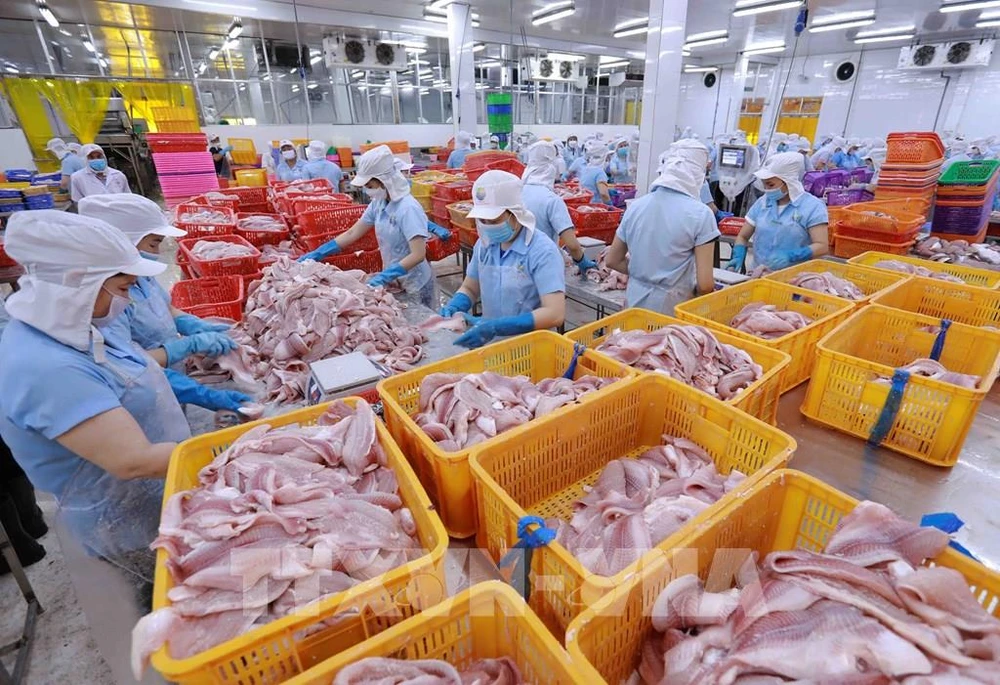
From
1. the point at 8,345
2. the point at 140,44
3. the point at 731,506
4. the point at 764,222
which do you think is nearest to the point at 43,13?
the point at 140,44

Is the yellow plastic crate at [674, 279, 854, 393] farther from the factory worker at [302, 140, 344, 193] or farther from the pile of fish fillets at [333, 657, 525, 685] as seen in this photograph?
the factory worker at [302, 140, 344, 193]

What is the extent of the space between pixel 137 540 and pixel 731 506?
2190 mm

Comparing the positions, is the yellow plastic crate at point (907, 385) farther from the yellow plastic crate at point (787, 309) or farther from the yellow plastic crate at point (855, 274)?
the yellow plastic crate at point (855, 274)

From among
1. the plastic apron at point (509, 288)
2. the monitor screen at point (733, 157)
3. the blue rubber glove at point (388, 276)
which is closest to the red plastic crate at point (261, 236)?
the blue rubber glove at point (388, 276)

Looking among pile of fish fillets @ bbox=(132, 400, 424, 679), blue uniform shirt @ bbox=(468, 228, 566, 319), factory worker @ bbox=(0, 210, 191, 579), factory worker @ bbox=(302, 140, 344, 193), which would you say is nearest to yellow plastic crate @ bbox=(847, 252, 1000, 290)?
blue uniform shirt @ bbox=(468, 228, 566, 319)

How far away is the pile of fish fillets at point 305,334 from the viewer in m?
2.82

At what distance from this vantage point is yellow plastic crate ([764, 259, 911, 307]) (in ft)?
12.1

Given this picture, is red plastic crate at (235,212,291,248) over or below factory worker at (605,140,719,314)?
below

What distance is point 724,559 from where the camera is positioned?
147 centimetres

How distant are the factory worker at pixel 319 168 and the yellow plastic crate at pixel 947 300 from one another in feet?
29.4

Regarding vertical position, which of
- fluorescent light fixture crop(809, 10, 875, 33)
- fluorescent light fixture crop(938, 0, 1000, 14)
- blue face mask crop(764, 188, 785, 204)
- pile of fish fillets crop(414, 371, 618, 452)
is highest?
fluorescent light fixture crop(809, 10, 875, 33)

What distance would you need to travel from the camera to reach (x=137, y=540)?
77.2 inches

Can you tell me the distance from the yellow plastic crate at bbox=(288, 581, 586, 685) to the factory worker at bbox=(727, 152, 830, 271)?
14.7 feet

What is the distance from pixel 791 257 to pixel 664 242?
173 cm
